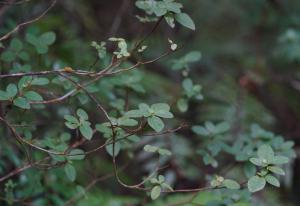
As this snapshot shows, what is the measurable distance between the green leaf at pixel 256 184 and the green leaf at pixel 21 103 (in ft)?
1.68

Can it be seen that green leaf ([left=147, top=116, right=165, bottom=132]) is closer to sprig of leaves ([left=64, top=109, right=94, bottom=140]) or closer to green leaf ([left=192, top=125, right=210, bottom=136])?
sprig of leaves ([left=64, top=109, right=94, bottom=140])

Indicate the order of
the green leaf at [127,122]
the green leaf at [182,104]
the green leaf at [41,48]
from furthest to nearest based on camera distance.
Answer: the green leaf at [182,104]
the green leaf at [41,48]
the green leaf at [127,122]

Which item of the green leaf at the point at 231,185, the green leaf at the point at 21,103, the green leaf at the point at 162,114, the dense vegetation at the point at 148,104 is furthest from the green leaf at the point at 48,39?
the green leaf at the point at 231,185

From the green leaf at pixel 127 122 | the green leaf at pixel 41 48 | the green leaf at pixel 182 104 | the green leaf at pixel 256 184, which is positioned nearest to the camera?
the green leaf at pixel 256 184

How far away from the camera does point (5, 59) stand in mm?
1508

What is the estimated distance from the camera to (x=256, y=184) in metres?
1.18

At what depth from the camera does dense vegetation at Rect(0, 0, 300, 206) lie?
4.25 ft

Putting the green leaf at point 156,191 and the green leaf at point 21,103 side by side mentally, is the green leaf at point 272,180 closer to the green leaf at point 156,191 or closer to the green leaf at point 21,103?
the green leaf at point 156,191

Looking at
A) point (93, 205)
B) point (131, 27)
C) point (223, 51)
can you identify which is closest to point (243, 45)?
point (223, 51)

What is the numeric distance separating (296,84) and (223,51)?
666 millimetres

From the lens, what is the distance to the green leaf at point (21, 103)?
1.21 m

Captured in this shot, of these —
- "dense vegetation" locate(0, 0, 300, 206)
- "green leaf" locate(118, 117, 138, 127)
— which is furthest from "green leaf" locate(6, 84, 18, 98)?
"green leaf" locate(118, 117, 138, 127)

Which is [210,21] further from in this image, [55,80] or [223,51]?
[55,80]

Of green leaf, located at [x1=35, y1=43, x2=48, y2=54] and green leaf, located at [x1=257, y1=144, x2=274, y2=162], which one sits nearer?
green leaf, located at [x1=257, y1=144, x2=274, y2=162]
